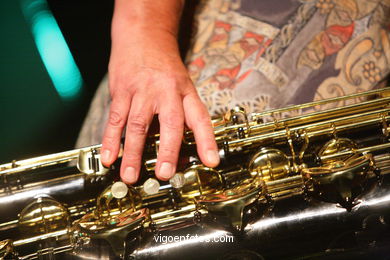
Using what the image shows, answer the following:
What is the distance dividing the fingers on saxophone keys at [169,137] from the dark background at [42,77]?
916mm

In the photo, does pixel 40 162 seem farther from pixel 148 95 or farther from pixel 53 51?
pixel 53 51

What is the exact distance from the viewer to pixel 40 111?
148 cm

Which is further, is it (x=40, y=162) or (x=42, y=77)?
(x=42, y=77)

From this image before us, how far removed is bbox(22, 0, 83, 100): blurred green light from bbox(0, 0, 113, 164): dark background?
0.08 feet

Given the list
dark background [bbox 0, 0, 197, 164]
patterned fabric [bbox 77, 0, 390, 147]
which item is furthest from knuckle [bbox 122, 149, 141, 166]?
dark background [bbox 0, 0, 197, 164]

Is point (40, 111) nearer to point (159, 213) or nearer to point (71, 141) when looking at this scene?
point (71, 141)

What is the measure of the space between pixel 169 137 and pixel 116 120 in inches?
Result: 4.7

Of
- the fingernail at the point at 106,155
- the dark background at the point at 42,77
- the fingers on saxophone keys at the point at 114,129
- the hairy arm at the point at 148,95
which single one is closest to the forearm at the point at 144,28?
the hairy arm at the point at 148,95

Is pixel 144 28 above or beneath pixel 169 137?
above

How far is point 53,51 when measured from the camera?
4.93ft

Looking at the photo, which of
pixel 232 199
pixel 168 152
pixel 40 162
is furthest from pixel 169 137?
pixel 40 162

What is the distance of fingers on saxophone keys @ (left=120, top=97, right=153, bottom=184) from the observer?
586mm

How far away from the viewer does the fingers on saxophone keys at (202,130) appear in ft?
1.89

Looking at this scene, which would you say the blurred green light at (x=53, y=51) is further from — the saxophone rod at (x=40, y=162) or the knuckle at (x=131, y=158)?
the knuckle at (x=131, y=158)
